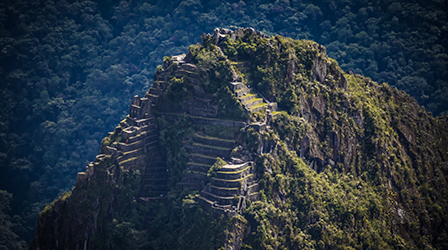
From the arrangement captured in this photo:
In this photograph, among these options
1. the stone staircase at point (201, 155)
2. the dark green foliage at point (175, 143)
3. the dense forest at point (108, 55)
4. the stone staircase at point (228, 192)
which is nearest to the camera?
the stone staircase at point (228, 192)

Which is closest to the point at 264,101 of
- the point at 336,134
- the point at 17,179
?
the point at 336,134

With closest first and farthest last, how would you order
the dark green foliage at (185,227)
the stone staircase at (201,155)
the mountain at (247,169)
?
the dark green foliage at (185,227)
the mountain at (247,169)
the stone staircase at (201,155)

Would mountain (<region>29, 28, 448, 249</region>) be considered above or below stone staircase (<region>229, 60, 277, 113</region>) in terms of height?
below

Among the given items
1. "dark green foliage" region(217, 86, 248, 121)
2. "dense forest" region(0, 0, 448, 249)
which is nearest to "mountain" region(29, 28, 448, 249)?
"dark green foliage" region(217, 86, 248, 121)

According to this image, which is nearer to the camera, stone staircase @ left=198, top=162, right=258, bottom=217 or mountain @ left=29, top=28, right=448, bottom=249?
stone staircase @ left=198, top=162, right=258, bottom=217

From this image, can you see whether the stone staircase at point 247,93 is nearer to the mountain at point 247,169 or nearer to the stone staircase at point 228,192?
the mountain at point 247,169

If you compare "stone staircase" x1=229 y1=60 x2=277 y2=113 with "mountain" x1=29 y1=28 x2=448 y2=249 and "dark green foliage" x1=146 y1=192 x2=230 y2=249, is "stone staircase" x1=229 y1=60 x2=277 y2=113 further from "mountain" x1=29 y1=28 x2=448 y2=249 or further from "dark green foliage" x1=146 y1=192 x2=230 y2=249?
"dark green foliage" x1=146 y1=192 x2=230 y2=249

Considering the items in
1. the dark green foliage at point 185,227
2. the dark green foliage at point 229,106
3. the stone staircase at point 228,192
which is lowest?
the dark green foliage at point 185,227

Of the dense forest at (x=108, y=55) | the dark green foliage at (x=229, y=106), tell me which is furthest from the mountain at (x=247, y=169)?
the dense forest at (x=108, y=55)
